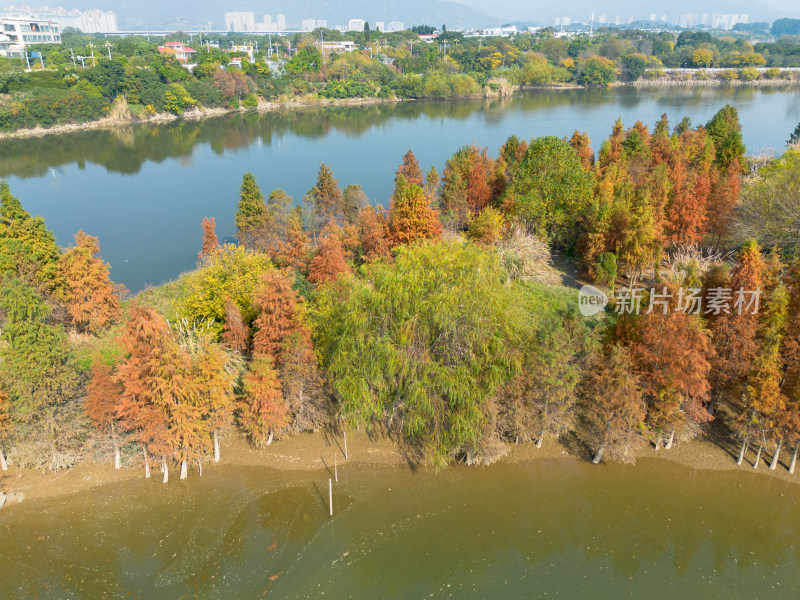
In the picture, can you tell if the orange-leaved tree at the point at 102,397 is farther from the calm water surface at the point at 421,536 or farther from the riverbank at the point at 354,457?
the calm water surface at the point at 421,536

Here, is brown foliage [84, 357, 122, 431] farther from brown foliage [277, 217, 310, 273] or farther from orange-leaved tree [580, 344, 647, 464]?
orange-leaved tree [580, 344, 647, 464]

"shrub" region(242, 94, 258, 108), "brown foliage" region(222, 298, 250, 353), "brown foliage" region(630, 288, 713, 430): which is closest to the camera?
"brown foliage" region(630, 288, 713, 430)

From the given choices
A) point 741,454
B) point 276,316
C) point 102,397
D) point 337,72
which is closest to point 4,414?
point 102,397

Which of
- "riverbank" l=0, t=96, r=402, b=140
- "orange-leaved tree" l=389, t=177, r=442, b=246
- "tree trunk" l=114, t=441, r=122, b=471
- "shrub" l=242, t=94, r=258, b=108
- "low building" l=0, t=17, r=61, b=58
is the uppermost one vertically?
"low building" l=0, t=17, r=61, b=58

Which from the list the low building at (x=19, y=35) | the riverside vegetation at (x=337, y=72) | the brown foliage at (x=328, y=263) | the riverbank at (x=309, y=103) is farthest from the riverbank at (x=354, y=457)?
the low building at (x=19, y=35)

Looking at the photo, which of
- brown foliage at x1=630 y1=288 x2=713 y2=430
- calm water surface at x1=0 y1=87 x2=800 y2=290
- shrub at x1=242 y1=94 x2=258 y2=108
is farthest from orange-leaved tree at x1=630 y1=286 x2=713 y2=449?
shrub at x1=242 y1=94 x2=258 y2=108

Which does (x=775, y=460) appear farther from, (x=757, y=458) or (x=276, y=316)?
(x=276, y=316)

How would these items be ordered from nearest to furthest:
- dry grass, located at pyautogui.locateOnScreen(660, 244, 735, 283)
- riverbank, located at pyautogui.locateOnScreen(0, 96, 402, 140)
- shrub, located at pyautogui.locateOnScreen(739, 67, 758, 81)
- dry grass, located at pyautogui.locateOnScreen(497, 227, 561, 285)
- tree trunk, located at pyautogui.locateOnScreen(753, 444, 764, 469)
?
tree trunk, located at pyautogui.locateOnScreen(753, 444, 764, 469), dry grass, located at pyautogui.locateOnScreen(660, 244, 735, 283), dry grass, located at pyautogui.locateOnScreen(497, 227, 561, 285), riverbank, located at pyautogui.locateOnScreen(0, 96, 402, 140), shrub, located at pyautogui.locateOnScreen(739, 67, 758, 81)
